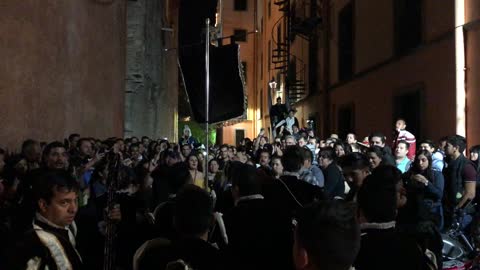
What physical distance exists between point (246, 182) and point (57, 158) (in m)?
2.33

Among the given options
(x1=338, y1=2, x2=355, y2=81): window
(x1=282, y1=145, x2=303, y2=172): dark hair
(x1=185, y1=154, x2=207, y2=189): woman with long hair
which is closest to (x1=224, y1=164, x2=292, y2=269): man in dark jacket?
(x1=282, y1=145, x2=303, y2=172): dark hair

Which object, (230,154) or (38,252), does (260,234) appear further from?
(230,154)

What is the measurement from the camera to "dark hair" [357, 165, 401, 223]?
318 centimetres

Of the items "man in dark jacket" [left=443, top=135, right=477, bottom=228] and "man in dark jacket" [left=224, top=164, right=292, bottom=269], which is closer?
"man in dark jacket" [left=224, top=164, right=292, bottom=269]

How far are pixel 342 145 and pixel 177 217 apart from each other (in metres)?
6.92

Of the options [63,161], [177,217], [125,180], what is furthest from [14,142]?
[177,217]

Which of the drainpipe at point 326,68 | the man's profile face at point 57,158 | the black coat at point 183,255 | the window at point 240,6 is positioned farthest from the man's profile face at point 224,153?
the window at point 240,6

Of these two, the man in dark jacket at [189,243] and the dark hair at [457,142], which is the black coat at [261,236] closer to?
the man in dark jacket at [189,243]

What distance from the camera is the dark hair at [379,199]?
318cm

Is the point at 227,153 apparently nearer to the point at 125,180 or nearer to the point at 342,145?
the point at 342,145

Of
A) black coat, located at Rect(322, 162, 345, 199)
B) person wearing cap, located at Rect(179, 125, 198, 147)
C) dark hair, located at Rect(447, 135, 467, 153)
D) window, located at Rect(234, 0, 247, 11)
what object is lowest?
black coat, located at Rect(322, 162, 345, 199)

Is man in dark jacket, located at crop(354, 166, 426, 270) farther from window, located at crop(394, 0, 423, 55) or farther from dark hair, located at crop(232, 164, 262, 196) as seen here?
window, located at crop(394, 0, 423, 55)

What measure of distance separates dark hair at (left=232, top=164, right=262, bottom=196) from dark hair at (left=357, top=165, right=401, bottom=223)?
3.73ft

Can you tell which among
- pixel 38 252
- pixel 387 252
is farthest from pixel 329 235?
pixel 38 252
